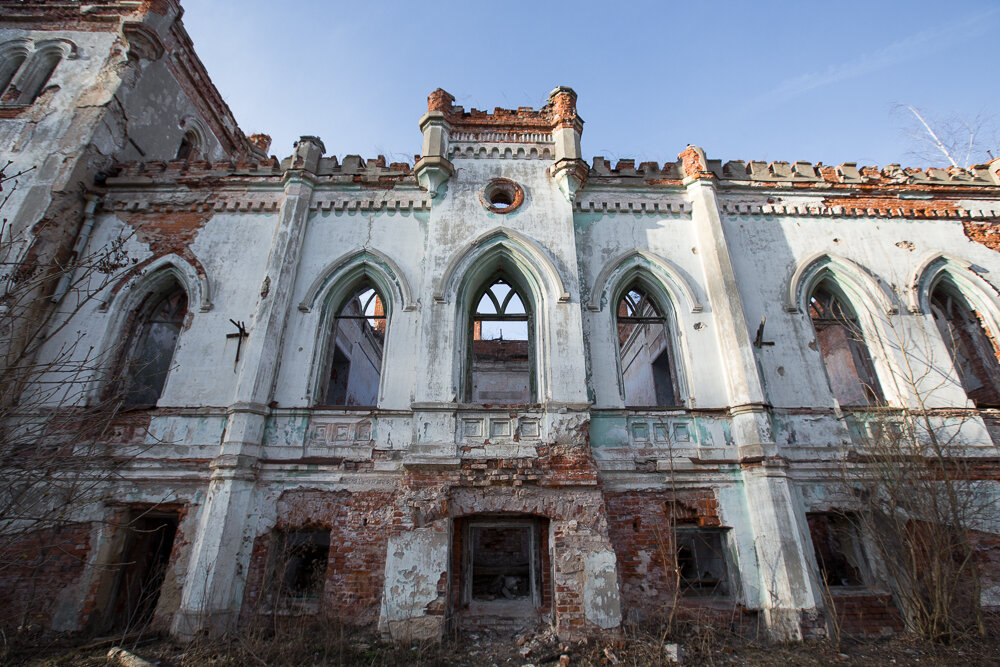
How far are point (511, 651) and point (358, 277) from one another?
5629 mm

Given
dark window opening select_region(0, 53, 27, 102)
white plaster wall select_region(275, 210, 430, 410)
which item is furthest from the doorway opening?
dark window opening select_region(0, 53, 27, 102)

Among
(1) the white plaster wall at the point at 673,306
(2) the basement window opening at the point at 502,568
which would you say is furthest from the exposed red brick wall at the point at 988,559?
(2) the basement window opening at the point at 502,568

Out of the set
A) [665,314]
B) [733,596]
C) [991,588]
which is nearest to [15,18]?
[665,314]

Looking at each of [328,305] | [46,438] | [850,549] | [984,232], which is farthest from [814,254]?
[46,438]

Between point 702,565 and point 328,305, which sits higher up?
point 328,305

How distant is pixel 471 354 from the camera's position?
7684 mm

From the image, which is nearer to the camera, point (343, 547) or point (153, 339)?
point (343, 547)

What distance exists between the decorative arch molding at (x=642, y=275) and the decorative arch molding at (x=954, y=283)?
11.6 ft

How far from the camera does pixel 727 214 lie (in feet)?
28.0

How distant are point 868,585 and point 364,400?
11266 mm

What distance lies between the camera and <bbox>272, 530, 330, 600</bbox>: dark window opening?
20.4 feet

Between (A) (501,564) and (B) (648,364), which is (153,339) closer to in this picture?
(A) (501,564)

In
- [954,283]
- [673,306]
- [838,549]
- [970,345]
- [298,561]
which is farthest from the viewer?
[954,283]

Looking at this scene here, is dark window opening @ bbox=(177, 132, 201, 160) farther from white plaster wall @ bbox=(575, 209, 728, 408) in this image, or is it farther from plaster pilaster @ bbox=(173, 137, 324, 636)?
white plaster wall @ bbox=(575, 209, 728, 408)
